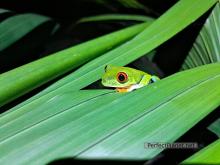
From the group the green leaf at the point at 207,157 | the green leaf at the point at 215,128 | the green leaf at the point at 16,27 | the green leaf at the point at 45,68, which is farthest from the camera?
the green leaf at the point at 16,27

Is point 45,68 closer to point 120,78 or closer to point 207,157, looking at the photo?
point 120,78

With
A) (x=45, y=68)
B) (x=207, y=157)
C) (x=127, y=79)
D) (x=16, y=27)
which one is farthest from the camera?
(x=16, y=27)

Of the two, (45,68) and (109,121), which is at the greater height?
(45,68)

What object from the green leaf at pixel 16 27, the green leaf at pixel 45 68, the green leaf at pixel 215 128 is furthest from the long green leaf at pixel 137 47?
the green leaf at pixel 16 27

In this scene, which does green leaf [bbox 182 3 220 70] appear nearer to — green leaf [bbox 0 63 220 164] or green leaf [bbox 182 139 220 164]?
green leaf [bbox 0 63 220 164]

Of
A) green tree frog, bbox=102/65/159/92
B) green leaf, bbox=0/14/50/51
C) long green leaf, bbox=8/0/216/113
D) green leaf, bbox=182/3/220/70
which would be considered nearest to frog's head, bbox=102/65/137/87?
green tree frog, bbox=102/65/159/92

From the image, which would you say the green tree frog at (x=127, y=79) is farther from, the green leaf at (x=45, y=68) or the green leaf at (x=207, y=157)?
the green leaf at (x=207, y=157)

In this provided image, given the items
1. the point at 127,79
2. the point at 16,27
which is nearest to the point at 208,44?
the point at 127,79
